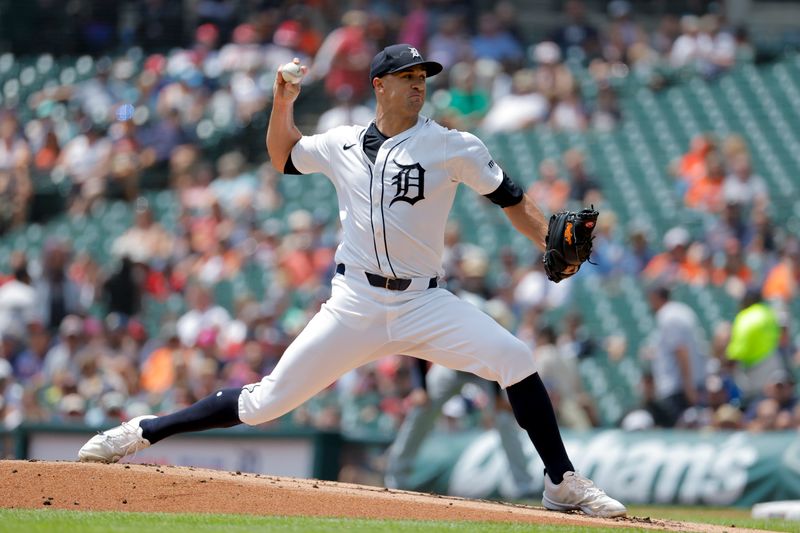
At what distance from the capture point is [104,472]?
651cm

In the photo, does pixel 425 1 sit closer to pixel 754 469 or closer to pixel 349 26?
pixel 349 26

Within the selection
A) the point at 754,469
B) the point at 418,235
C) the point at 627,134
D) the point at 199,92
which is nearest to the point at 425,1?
the point at 199,92

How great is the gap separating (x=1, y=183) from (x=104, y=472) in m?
12.6

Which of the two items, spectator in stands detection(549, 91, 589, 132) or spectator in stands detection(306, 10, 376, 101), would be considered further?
spectator in stands detection(306, 10, 376, 101)

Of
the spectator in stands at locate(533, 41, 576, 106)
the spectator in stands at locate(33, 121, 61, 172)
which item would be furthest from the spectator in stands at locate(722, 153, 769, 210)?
the spectator in stands at locate(33, 121, 61, 172)

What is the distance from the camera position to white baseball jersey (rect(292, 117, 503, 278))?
6.16 meters

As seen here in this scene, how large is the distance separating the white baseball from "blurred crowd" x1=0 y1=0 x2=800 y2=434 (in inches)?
182

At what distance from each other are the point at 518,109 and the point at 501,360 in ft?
34.4

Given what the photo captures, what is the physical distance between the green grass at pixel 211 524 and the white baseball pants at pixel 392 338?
631 millimetres

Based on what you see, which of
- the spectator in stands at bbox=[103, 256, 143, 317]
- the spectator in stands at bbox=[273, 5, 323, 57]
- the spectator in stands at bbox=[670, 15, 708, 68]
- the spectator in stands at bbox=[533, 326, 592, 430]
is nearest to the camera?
the spectator in stands at bbox=[533, 326, 592, 430]

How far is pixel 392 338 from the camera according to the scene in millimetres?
6195

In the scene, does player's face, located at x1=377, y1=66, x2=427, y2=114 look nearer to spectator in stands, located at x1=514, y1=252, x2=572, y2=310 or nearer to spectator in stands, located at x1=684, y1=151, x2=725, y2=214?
spectator in stands, located at x1=514, y1=252, x2=572, y2=310

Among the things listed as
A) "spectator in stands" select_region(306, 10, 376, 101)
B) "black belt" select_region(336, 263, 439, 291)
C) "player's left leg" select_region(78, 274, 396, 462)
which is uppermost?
"spectator in stands" select_region(306, 10, 376, 101)

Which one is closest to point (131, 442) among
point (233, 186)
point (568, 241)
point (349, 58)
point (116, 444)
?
point (116, 444)
